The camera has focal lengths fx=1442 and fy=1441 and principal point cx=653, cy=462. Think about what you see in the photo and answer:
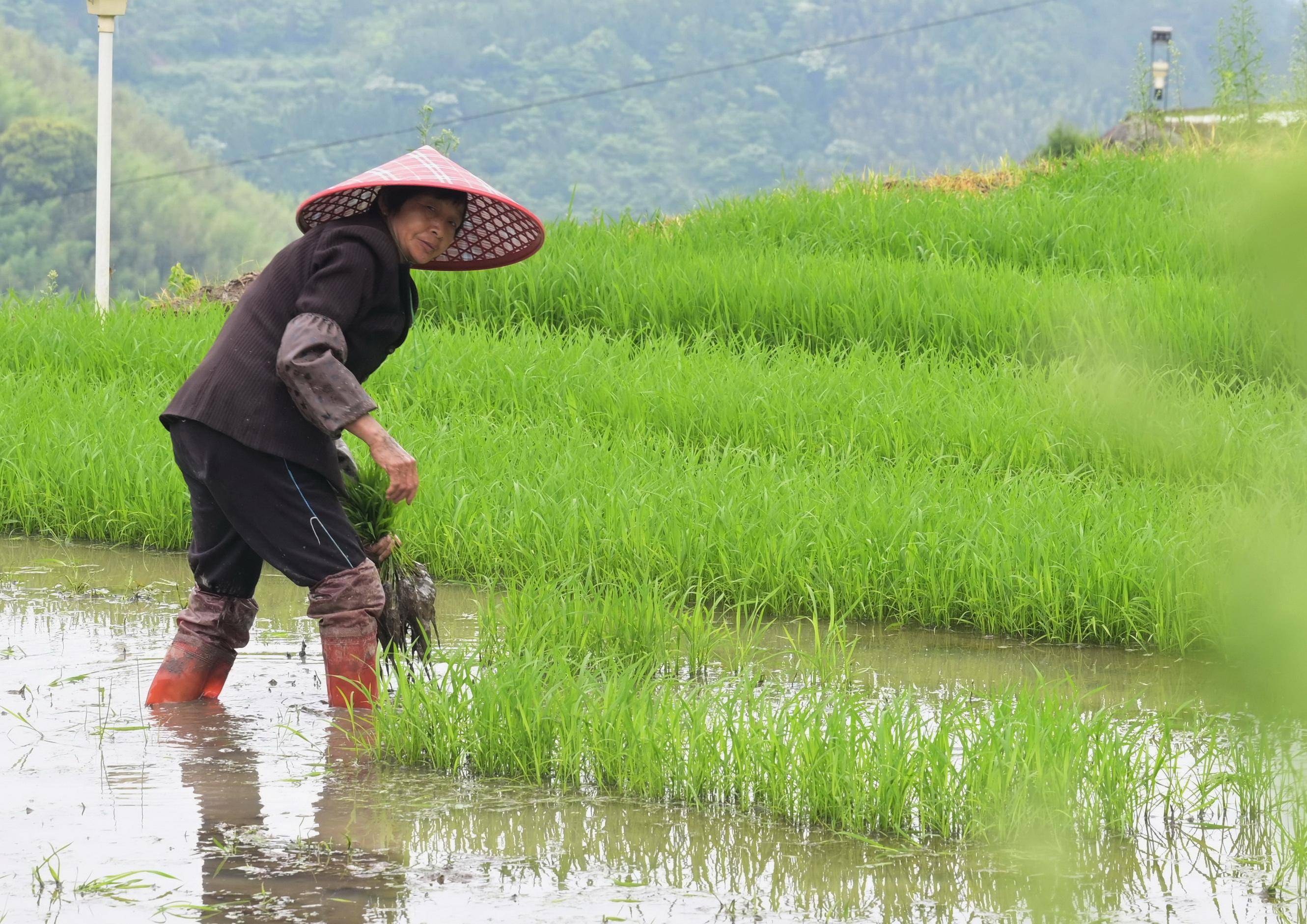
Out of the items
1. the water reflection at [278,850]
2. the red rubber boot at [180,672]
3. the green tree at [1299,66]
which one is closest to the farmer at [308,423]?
the red rubber boot at [180,672]

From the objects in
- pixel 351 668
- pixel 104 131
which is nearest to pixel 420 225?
pixel 351 668

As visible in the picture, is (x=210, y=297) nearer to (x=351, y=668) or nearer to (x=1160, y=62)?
(x=351, y=668)

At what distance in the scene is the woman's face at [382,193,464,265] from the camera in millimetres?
3793

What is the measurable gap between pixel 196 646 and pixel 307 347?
0.94 meters

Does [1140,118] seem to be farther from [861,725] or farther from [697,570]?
[861,725]

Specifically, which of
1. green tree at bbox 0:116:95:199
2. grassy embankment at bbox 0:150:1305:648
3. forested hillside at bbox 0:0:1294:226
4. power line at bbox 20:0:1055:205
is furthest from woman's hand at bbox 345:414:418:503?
forested hillside at bbox 0:0:1294:226

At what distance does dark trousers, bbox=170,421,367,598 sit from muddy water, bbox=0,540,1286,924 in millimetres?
425

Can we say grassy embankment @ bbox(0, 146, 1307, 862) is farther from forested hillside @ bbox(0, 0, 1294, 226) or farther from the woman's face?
forested hillside @ bbox(0, 0, 1294, 226)

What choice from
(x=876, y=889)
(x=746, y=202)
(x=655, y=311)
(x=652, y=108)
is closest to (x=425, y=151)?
(x=876, y=889)

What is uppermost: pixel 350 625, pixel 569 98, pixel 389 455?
pixel 569 98

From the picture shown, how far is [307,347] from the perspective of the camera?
3453 millimetres

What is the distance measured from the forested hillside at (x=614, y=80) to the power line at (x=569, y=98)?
86cm

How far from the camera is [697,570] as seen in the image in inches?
207

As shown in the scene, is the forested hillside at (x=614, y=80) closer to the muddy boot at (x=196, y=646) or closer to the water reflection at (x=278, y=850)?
the muddy boot at (x=196, y=646)
